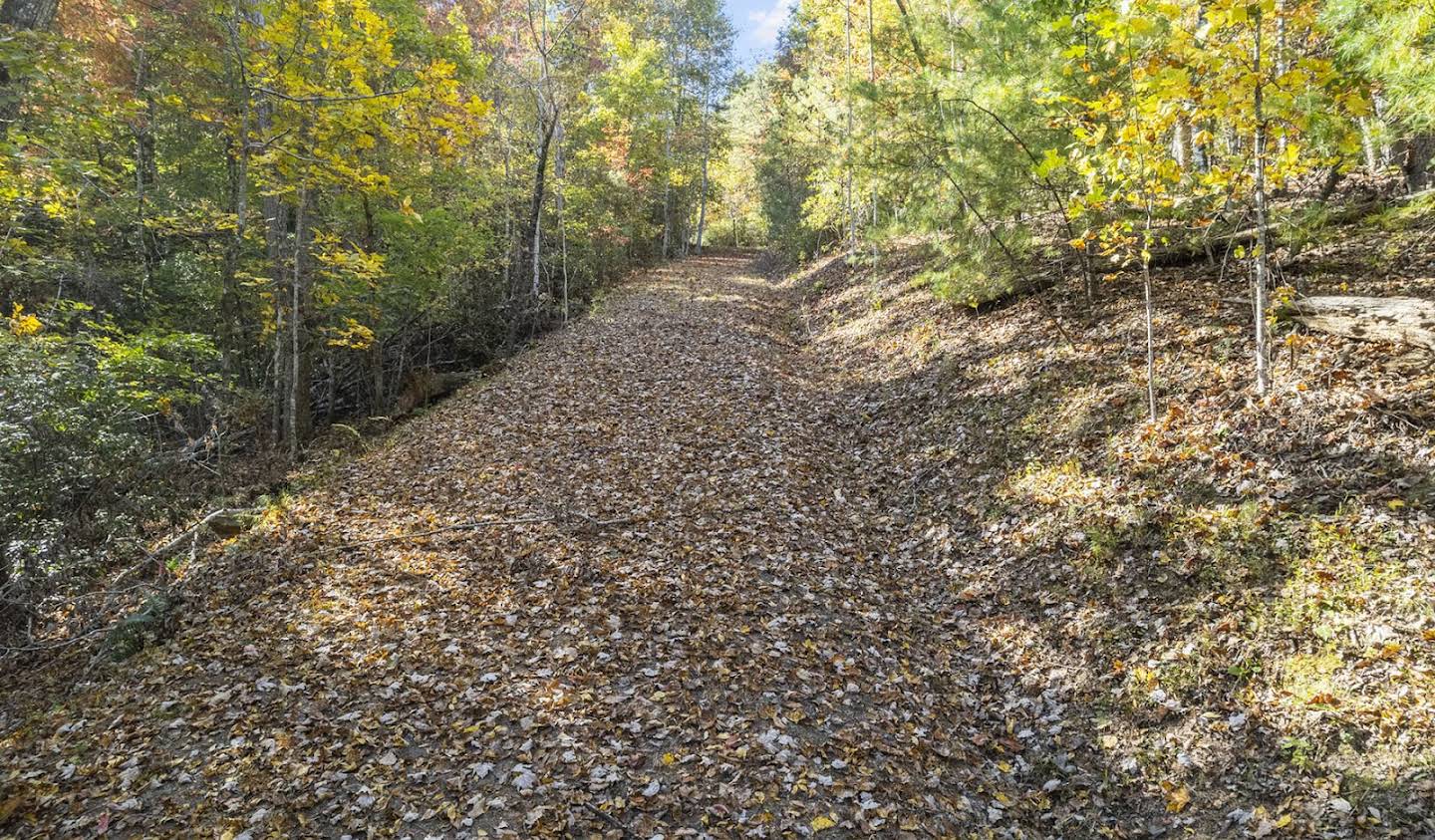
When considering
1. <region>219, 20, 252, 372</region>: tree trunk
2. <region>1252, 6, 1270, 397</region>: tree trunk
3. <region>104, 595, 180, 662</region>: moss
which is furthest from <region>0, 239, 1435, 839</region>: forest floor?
<region>219, 20, 252, 372</region>: tree trunk

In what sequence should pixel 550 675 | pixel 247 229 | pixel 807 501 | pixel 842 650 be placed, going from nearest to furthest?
1. pixel 550 675
2. pixel 842 650
3. pixel 807 501
4. pixel 247 229

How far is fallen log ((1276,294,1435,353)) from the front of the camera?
573 cm

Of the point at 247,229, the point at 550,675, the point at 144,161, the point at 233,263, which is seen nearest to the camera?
the point at 550,675

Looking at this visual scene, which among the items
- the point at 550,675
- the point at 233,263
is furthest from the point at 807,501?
the point at 233,263

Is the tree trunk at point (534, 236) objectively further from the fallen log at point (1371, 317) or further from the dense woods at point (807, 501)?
the fallen log at point (1371, 317)

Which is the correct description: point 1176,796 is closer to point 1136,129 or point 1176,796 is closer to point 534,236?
point 1136,129

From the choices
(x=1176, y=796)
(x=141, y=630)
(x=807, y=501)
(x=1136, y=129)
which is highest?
(x=1136, y=129)

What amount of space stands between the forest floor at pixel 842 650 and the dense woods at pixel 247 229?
1.83 meters

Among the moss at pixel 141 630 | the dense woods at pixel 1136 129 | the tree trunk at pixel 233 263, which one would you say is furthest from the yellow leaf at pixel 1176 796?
the tree trunk at pixel 233 263

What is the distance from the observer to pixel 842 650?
5.75 m

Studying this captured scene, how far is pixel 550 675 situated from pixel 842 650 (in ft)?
8.25

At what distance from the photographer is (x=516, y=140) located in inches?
740

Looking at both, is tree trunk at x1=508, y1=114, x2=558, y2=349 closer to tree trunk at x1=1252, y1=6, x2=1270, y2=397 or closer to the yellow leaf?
tree trunk at x1=1252, y1=6, x2=1270, y2=397

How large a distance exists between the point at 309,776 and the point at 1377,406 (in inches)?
341
